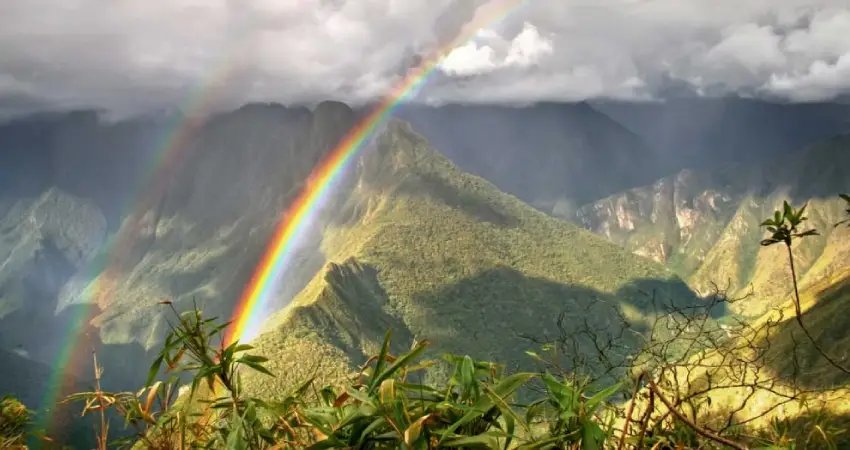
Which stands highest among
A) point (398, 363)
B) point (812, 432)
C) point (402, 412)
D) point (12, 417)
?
point (398, 363)

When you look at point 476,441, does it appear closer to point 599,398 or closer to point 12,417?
point 599,398

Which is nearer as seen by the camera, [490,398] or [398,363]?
[490,398]

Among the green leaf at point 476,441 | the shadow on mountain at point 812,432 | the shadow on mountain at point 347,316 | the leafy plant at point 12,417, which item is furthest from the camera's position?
the shadow on mountain at point 347,316

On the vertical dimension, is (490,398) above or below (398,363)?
below

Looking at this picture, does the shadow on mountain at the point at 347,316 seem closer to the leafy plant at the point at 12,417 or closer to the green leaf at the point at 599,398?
the leafy plant at the point at 12,417

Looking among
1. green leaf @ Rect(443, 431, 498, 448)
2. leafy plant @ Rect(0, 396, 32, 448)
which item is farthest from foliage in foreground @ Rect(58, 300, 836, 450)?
leafy plant @ Rect(0, 396, 32, 448)

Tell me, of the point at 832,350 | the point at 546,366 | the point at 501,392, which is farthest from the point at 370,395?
the point at 832,350

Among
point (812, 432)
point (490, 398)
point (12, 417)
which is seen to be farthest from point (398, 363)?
point (12, 417)

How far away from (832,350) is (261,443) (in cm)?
10655

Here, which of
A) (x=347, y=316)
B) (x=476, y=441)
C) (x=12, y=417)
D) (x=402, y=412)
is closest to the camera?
(x=476, y=441)

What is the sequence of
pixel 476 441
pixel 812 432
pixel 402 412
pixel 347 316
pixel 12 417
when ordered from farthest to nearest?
pixel 347 316 < pixel 12 417 < pixel 812 432 < pixel 402 412 < pixel 476 441

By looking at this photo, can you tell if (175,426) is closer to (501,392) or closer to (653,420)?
(501,392)

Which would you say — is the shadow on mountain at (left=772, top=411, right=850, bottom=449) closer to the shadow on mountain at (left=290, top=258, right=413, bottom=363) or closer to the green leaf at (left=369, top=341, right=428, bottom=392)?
the green leaf at (left=369, top=341, right=428, bottom=392)

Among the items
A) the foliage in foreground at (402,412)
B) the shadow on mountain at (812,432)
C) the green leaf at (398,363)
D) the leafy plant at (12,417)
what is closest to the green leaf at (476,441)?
the foliage in foreground at (402,412)
